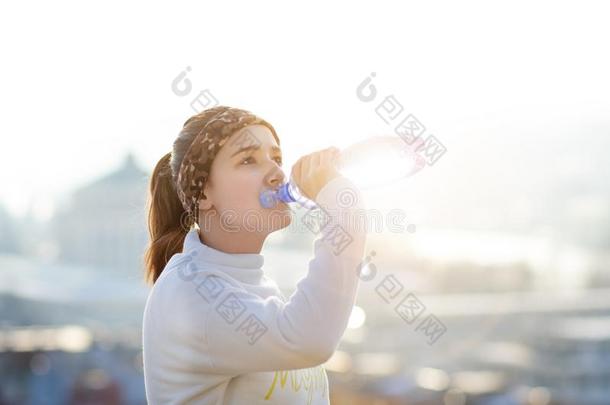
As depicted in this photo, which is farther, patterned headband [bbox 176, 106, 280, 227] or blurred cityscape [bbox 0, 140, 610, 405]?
blurred cityscape [bbox 0, 140, 610, 405]

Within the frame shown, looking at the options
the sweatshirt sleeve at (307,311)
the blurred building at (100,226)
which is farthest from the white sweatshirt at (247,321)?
the blurred building at (100,226)

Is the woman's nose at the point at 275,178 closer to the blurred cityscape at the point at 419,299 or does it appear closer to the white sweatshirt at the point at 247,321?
the white sweatshirt at the point at 247,321

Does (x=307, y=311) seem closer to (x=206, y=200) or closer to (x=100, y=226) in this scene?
(x=206, y=200)

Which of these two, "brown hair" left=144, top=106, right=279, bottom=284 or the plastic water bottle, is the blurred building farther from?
the plastic water bottle

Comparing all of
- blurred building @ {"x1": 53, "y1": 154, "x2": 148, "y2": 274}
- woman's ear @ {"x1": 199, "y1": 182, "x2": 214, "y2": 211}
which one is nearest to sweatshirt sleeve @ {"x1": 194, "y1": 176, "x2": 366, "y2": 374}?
woman's ear @ {"x1": 199, "y1": 182, "x2": 214, "y2": 211}

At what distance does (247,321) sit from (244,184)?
0.55ft

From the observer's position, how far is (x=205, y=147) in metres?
0.99

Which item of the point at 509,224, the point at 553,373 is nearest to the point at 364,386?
the point at 553,373

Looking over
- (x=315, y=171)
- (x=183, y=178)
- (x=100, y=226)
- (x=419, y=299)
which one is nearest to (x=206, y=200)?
(x=183, y=178)

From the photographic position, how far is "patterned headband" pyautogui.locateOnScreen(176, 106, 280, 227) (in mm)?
989

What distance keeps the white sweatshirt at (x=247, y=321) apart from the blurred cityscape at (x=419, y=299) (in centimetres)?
713

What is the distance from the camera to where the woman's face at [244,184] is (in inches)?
38.4

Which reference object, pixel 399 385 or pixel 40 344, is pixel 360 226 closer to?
pixel 399 385

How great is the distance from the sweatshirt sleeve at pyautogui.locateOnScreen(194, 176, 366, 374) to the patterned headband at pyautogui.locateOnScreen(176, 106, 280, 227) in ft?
0.46
